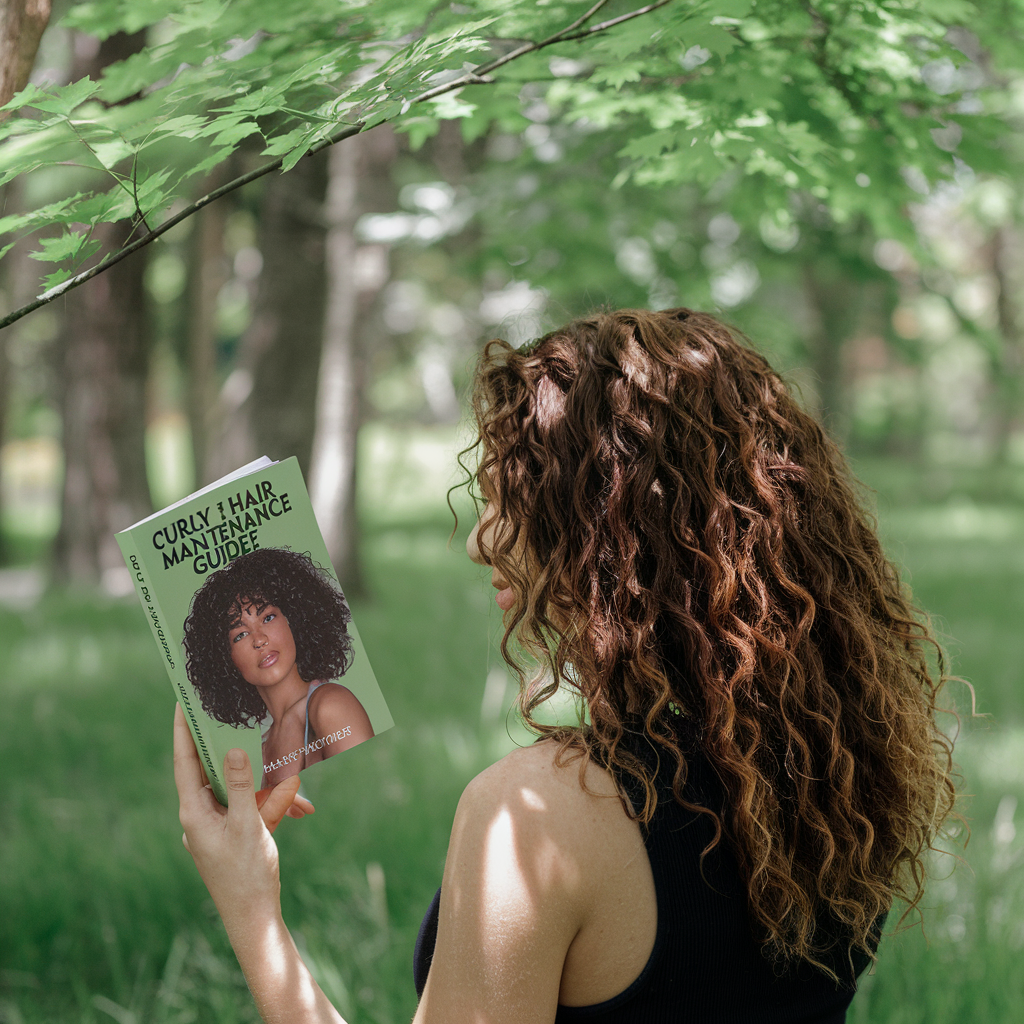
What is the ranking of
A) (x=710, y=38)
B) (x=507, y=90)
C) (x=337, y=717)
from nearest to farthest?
(x=337, y=717), (x=710, y=38), (x=507, y=90)

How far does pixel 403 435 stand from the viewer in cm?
1176

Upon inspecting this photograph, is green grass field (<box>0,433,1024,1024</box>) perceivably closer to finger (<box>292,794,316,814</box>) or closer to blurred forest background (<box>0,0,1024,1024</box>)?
blurred forest background (<box>0,0,1024,1024</box>)

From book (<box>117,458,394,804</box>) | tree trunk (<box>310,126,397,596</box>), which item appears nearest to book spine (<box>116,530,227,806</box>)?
book (<box>117,458,394,804</box>)

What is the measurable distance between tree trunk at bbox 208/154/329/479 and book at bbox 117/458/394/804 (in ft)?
19.3

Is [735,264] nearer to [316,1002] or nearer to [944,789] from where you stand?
[944,789]

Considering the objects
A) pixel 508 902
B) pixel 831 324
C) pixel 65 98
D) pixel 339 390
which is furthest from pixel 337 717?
pixel 831 324

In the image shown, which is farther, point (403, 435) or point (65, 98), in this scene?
point (403, 435)

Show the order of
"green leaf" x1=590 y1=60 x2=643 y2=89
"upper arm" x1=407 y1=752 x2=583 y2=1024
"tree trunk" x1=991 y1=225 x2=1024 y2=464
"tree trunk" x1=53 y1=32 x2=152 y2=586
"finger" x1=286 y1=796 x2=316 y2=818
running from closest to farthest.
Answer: "upper arm" x1=407 y1=752 x2=583 y2=1024
"finger" x1=286 y1=796 x2=316 y2=818
"green leaf" x1=590 y1=60 x2=643 y2=89
"tree trunk" x1=53 y1=32 x2=152 y2=586
"tree trunk" x1=991 y1=225 x2=1024 y2=464

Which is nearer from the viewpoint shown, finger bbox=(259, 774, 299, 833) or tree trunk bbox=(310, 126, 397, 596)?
finger bbox=(259, 774, 299, 833)

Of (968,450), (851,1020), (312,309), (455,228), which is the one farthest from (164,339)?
(968,450)

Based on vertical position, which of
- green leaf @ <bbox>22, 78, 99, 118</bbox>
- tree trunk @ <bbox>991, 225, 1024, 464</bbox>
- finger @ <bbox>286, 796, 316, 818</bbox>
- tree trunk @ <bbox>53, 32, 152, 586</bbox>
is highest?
green leaf @ <bbox>22, 78, 99, 118</bbox>

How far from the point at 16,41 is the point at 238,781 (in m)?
1.24

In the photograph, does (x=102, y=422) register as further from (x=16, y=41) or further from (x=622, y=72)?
(x=622, y=72)

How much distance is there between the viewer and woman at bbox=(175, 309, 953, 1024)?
110 centimetres
